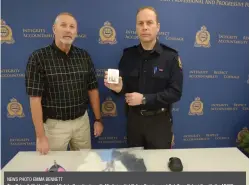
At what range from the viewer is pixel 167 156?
1.41 metres

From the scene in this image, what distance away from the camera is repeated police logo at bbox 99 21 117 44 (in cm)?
218

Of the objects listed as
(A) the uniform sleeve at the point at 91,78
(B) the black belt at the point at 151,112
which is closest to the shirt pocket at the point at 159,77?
(B) the black belt at the point at 151,112

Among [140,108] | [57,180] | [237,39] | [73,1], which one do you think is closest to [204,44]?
[237,39]

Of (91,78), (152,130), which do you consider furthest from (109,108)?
(152,130)

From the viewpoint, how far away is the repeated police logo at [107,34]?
2.18 m

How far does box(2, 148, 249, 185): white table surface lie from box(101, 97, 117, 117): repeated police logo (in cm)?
92

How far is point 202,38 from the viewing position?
2309mm

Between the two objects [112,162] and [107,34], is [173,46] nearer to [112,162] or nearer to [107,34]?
[107,34]

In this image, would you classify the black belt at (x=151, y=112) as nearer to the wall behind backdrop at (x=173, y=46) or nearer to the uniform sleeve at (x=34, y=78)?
the wall behind backdrop at (x=173, y=46)

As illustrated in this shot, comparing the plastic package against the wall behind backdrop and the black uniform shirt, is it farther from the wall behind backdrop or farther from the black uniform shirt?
the wall behind backdrop

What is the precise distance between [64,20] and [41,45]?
0.61m

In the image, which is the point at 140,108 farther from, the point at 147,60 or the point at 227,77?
the point at 227,77

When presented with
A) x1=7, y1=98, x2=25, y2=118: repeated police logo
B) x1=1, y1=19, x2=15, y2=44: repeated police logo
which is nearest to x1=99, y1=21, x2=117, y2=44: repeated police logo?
x1=1, y1=19, x2=15, y2=44: repeated police logo

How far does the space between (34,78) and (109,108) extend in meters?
0.91
